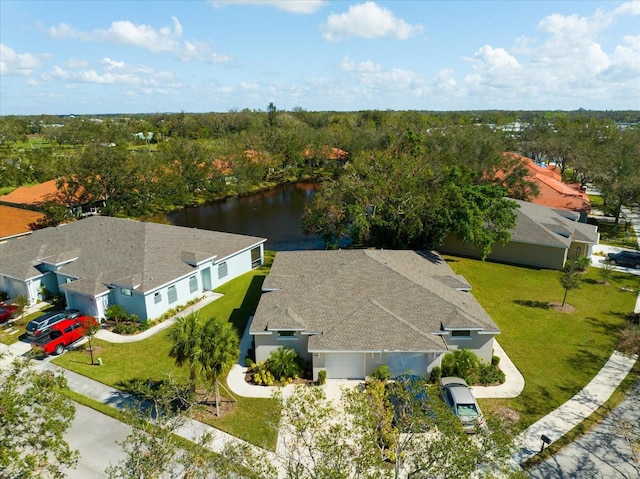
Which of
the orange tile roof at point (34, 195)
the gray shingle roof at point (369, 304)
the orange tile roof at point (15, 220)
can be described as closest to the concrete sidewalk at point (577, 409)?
the gray shingle roof at point (369, 304)

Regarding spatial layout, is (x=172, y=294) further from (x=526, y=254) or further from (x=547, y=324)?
(x=526, y=254)

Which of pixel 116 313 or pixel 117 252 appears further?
pixel 117 252

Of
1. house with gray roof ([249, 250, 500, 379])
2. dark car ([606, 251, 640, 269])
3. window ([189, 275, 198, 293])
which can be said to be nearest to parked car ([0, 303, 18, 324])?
window ([189, 275, 198, 293])

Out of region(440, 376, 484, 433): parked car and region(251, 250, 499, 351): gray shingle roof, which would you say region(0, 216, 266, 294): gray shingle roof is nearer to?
region(251, 250, 499, 351): gray shingle roof

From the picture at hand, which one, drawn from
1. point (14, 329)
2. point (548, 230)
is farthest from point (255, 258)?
point (548, 230)

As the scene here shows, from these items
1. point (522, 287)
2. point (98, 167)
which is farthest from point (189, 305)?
point (98, 167)

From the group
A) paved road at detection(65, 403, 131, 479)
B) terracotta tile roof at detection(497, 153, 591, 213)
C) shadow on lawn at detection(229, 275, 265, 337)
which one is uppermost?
terracotta tile roof at detection(497, 153, 591, 213)
